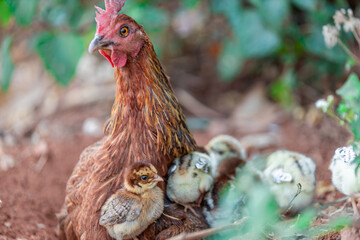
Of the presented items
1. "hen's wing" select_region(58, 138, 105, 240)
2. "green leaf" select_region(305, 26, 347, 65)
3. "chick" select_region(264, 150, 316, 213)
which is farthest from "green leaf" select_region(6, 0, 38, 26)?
"green leaf" select_region(305, 26, 347, 65)

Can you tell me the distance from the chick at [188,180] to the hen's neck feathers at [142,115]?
0.27 feet

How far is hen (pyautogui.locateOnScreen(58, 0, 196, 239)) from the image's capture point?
2.63m

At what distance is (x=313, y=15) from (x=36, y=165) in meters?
3.29

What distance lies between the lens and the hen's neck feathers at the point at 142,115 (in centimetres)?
272

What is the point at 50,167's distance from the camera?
14.2ft

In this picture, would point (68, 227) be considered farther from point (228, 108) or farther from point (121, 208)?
point (228, 108)

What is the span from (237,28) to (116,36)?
2654 mm

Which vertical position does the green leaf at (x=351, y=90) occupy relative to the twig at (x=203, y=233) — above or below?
above

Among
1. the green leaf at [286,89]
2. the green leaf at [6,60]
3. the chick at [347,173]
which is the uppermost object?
the green leaf at [6,60]

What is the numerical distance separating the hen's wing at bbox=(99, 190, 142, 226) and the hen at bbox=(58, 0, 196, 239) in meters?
0.09

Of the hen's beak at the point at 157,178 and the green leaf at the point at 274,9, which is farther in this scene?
the green leaf at the point at 274,9

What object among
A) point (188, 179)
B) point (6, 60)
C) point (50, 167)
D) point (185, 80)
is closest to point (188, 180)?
point (188, 179)

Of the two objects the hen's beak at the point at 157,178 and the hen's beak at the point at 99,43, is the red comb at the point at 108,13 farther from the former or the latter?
the hen's beak at the point at 157,178

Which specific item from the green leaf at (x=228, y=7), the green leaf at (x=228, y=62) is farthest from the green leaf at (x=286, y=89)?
the green leaf at (x=228, y=7)
